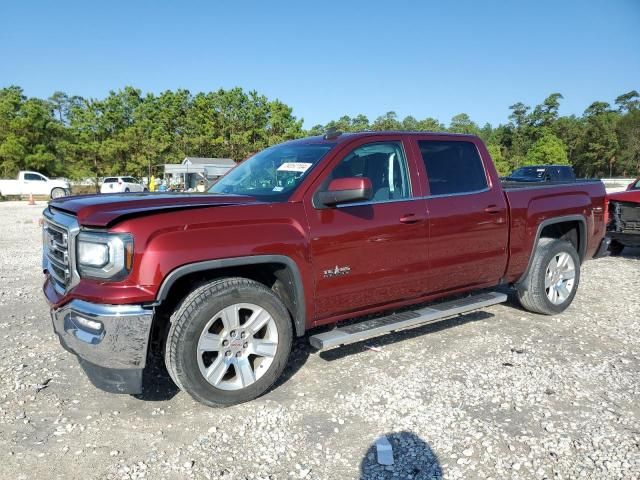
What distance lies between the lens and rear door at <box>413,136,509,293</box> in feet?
13.9

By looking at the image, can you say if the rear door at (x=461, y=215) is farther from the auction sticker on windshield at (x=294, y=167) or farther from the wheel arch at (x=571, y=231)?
the auction sticker on windshield at (x=294, y=167)

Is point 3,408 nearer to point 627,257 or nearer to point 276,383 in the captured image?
point 276,383

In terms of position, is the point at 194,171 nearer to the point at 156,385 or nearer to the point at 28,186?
the point at 28,186

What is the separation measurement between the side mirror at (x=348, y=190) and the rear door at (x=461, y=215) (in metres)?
0.94

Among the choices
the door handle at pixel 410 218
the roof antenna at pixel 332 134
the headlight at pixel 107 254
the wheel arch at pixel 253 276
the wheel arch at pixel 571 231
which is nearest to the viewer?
the headlight at pixel 107 254

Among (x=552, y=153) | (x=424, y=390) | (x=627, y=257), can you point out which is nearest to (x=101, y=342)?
(x=424, y=390)

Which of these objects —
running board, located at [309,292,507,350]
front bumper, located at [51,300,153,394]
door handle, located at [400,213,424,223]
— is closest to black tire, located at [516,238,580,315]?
running board, located at [309,292,507,350]

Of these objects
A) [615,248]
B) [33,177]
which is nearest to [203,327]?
[615,248]

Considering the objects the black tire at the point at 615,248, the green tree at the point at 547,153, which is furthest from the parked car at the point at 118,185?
the green tree at the point at 547,153

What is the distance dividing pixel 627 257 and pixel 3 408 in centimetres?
1004

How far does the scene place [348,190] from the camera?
11.3 ft

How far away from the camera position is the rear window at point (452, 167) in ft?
14.3

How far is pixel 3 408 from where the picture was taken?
3.33 meters

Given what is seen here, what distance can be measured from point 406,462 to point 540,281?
318 cm
